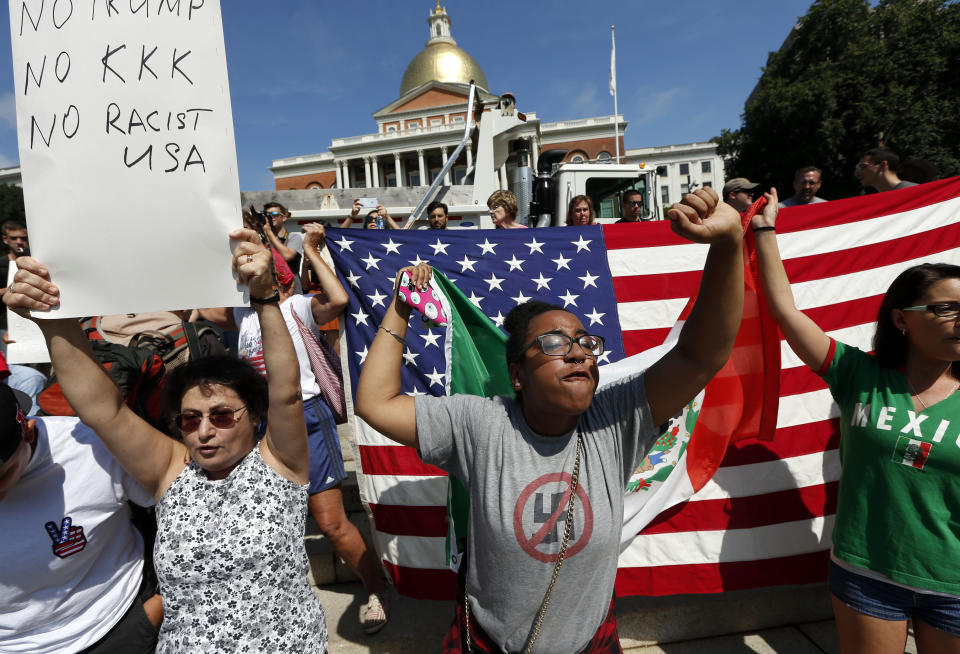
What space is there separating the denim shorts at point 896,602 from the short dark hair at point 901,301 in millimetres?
725

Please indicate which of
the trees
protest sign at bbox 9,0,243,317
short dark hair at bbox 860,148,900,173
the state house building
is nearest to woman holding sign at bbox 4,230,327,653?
protest sign at bbox 9,0,243,317

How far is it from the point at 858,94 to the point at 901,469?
26.6m

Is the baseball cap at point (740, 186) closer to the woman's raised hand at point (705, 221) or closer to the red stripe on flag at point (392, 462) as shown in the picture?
the woman's raised hand at point (705, 221)

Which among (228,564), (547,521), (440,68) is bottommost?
(228,564)

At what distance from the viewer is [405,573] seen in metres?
2.59

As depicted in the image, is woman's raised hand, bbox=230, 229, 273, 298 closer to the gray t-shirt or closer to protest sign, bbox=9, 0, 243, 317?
protest sign, bbox=9, 0, 243, 317

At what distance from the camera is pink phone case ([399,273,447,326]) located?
66.4 inches

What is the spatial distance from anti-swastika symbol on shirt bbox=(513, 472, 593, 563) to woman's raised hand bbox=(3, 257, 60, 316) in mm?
1362

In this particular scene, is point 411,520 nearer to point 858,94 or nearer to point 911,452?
point 911,452

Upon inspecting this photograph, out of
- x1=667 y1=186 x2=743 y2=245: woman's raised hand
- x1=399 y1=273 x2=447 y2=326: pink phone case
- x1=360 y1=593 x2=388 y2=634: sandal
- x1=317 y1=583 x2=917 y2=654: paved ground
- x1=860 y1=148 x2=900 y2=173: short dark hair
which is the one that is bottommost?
x1=317 y1=583 x2=917 y2=654: paved ground

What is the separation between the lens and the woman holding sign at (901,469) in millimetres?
1593

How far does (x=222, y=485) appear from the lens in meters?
1.53

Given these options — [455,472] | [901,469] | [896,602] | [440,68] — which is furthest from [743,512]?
[440,68]

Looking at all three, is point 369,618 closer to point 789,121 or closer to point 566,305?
point 566,305
